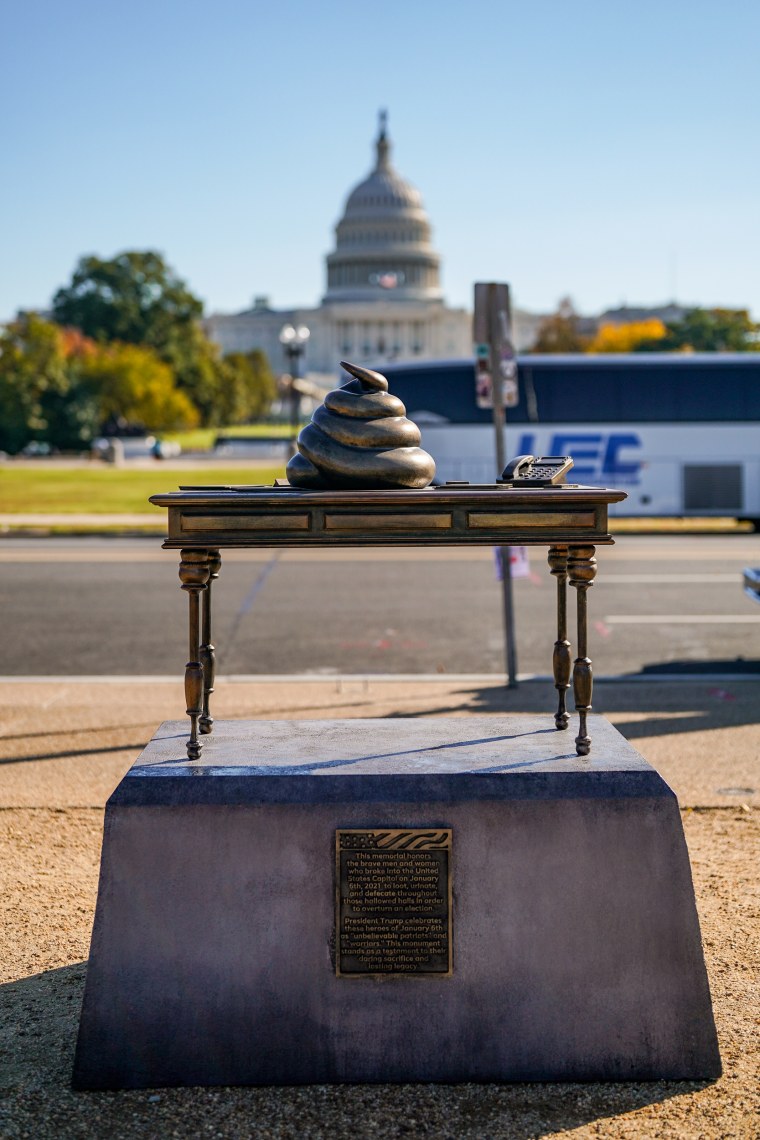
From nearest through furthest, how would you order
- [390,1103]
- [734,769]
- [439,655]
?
[390,1103] < [734,769] < [439,655]

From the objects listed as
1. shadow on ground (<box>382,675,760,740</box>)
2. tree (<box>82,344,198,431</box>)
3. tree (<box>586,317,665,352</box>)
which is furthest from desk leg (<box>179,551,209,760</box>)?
tree (<box>586,317,665,352</box>)

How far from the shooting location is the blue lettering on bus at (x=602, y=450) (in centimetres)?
2752

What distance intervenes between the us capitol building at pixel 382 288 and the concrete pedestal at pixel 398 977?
144506mm

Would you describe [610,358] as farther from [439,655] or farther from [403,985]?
[403,985]

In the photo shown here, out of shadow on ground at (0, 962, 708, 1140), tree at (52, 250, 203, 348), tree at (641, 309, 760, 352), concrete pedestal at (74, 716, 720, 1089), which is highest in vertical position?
tree at (52, 250, 203, 348)

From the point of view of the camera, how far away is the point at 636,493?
89.8ft

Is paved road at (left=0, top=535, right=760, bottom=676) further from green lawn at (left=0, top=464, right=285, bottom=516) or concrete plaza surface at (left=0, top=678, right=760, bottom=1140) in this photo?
green lawn at (left=0, top=464, right=285, bottom=516)

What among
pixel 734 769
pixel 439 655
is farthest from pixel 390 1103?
pixel 439 655

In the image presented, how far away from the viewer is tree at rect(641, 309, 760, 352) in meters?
66.6

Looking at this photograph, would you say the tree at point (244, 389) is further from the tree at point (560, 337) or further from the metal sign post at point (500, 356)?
the metal sign post at point (500, 356)

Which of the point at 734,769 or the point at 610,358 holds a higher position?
the point at 610,358

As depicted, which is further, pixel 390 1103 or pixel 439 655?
pixel 439 655

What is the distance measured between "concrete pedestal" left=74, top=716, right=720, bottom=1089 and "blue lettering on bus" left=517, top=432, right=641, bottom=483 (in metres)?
23.6

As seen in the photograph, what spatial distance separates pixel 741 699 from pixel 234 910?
19.7 ft
